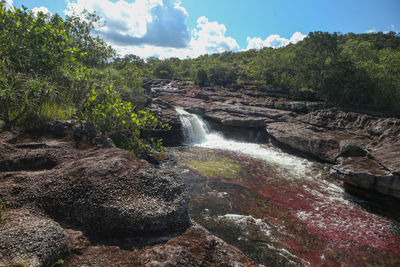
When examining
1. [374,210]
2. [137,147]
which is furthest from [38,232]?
[374,210]

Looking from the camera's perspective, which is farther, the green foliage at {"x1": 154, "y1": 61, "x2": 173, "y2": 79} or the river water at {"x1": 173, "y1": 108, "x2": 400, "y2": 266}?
the green foliage at {"x1": 154, "y1": 61, "x2": 173, "y2": 79}

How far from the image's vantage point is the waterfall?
16.5 m

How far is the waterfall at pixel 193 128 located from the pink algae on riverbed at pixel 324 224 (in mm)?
7224

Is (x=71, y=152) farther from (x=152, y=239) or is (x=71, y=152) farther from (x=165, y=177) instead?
(x=152, y=239)

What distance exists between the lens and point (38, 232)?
1989 millimetres

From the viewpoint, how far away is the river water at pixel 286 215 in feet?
17.7

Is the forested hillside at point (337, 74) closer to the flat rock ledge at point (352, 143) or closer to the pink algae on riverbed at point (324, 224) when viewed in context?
the flat rock ledge at point (352, 143)

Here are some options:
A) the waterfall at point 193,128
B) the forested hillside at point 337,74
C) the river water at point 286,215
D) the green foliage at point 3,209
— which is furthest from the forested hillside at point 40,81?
the waterfall at point 193,128

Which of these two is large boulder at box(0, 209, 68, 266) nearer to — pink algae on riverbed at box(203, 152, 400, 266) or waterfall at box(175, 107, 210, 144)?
pink algae on riverbed at box(203, 152, 400, 266)

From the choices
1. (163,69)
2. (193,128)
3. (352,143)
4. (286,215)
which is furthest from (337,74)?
(163,69)

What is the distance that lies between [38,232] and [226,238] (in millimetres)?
4611

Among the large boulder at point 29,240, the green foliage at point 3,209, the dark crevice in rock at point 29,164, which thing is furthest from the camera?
the dark crevice in rock at point 29,164

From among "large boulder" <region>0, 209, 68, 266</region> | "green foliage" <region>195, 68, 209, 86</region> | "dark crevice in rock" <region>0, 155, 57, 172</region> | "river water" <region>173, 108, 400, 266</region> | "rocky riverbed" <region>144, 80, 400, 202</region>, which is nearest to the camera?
"large boulder" <region>0, 209, 68, 266</region>

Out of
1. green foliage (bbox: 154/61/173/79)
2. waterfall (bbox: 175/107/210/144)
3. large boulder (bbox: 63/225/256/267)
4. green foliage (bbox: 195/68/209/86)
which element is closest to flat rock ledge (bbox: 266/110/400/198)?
waterfall (bbox: 175/107/210/144)
